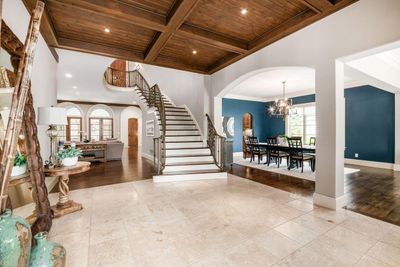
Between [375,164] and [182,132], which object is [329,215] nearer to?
[182,132]

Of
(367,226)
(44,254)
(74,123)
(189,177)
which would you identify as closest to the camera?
(44,254)

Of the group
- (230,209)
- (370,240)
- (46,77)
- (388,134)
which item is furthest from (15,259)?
(388,134)

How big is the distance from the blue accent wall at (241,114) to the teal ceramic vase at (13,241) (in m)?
8.02

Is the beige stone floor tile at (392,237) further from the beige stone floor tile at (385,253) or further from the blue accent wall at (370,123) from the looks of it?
the blue accent wall at (370,123)

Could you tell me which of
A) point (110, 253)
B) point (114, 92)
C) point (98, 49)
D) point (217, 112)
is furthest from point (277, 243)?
point (114, 92)

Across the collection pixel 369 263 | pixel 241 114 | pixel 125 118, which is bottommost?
pixel 369 263

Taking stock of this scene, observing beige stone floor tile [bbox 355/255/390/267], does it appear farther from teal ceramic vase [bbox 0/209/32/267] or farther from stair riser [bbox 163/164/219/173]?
stair riser [bbox 163/164/219/173]

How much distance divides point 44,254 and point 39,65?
10.9 feet

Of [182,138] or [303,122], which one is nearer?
[182,138]

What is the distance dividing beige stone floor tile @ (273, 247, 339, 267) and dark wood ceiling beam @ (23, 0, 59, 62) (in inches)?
172

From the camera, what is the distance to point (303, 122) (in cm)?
834

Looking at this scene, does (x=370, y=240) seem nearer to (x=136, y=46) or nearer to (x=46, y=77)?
(x=136, y=46)

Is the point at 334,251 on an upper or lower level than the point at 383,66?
lower

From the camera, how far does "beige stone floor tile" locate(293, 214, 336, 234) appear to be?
7.29 ft
